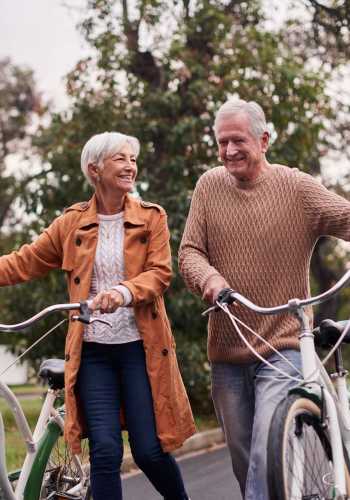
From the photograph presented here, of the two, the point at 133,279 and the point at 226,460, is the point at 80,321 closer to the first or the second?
the point at 133,279

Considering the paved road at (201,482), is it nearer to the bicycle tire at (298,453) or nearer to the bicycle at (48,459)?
the bicycle at (48,459)

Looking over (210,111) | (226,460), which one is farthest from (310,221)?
(210,111)

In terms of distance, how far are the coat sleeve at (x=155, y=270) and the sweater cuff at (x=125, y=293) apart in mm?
20

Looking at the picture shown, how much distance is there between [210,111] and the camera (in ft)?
39.6

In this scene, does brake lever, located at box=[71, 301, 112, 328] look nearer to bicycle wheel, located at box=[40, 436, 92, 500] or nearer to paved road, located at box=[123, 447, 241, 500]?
bicycle wheel, located at box=[40, 436, 92, 500]

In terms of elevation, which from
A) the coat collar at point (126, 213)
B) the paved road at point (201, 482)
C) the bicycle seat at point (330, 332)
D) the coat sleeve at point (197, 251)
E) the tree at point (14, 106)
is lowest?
the paved road at point (201, 482)

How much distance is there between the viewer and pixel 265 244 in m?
4.40

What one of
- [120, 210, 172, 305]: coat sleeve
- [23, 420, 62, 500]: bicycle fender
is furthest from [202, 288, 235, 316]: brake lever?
[23, 420, 62, 500]: bicycle fender

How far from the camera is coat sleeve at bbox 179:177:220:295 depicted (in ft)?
14.0

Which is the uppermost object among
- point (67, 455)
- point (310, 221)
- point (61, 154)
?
point (61, 154)

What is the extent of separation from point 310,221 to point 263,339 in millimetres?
588

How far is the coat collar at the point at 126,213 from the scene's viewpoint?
4.61 m

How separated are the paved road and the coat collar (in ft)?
9.67

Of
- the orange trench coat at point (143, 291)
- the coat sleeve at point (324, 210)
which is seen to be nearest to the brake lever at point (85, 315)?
the orange trench coat at point (143, 291)
